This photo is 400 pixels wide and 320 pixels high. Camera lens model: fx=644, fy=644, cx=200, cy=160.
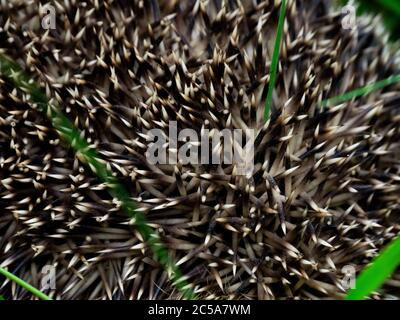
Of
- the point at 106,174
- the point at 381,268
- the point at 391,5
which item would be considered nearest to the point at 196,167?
the point at 106,174

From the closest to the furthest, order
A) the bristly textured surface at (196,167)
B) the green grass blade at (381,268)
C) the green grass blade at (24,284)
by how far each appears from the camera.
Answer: the green grass blade at (381,268), the green grass blade at (24,284), the bristly textured surface at (196,167)

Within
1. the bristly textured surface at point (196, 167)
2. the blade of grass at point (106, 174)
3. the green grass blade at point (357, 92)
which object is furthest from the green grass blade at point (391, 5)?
the blade of grass at point (106, 174)

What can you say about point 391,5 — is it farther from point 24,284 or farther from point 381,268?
point 24,284

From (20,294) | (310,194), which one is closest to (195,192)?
(310,194)

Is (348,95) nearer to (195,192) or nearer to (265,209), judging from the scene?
(265,209)

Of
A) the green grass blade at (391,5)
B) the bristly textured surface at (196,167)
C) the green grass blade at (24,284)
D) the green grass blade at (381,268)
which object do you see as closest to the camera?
the green grass blade at (381,268)

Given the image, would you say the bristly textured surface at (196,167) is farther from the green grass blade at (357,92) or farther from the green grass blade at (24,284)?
the green grass blade at (24,284)

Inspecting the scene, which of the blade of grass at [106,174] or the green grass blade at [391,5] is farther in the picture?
the green grass blade at [391,5]

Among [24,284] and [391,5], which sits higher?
[391,5]
